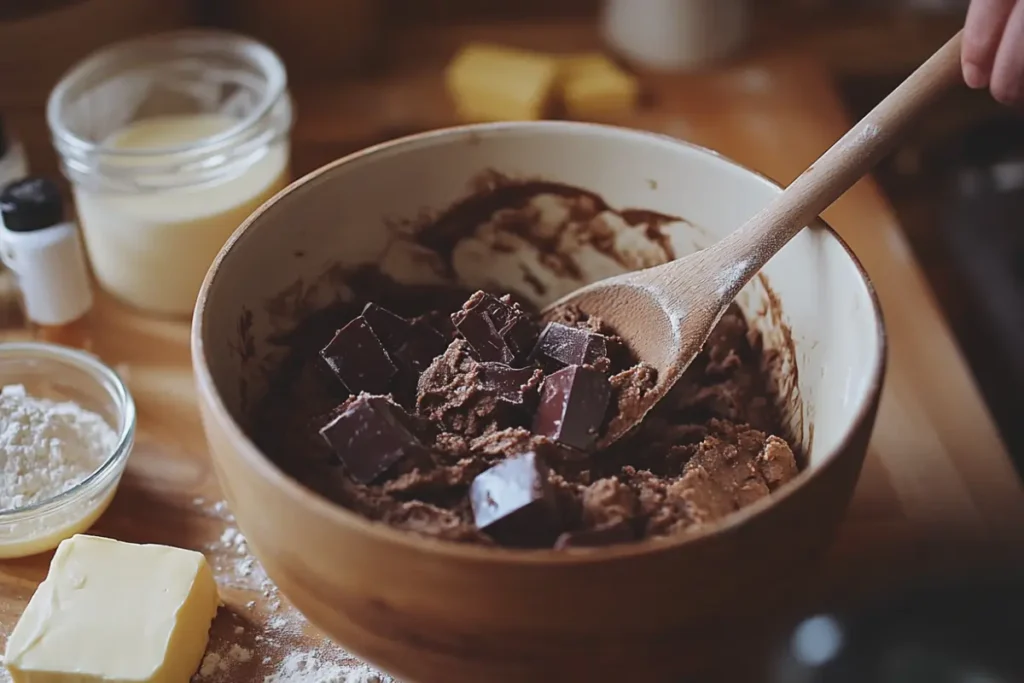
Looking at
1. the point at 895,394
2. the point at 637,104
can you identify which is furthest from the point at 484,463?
the point at 637,104

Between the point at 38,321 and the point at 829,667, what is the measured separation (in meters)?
1.01

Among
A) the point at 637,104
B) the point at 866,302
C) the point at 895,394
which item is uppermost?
the point at 866,302

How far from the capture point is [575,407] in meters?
0.90

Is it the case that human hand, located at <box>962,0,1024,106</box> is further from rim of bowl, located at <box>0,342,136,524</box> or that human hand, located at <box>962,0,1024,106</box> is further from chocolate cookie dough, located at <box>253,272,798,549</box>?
rim of bowl, located at <box>0,342,136,524</box>

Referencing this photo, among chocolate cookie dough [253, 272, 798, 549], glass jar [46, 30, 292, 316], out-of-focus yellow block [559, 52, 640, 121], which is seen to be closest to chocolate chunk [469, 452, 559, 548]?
chocolate cookie dough [253, 272, 798, 549]

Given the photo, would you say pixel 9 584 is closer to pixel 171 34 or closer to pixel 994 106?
pixel 171 34

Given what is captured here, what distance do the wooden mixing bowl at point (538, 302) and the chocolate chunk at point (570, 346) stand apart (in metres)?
0.18

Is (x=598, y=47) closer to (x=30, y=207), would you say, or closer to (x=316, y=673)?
(x=30, y=207)

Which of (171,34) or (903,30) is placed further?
(903,30)

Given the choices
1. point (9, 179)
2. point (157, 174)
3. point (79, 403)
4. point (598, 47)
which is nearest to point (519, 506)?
point (79, 403)

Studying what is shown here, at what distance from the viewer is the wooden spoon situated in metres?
0.94

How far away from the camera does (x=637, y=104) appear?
1.67 m

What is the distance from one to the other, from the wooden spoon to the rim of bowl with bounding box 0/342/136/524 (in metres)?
0.49

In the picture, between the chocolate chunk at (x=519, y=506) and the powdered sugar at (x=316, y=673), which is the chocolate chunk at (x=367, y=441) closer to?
the chocolate chunk at (x=519, y=506)
